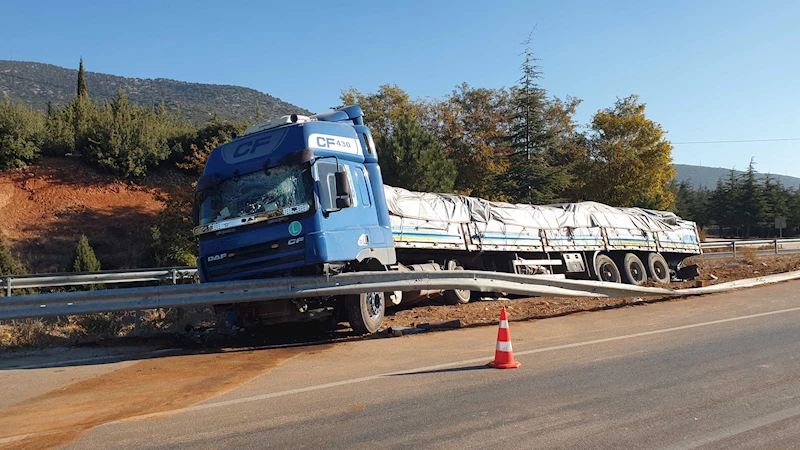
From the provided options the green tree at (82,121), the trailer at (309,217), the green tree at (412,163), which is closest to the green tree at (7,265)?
the green tree at (82,121)

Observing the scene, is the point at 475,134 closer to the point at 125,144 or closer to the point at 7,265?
the point at 125,144

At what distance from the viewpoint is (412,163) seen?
97.0ft

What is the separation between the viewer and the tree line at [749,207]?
67.2m

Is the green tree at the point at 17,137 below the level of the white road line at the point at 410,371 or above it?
above

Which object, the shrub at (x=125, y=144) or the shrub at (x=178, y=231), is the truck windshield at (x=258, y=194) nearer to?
the shrub at (x=178, y=231)

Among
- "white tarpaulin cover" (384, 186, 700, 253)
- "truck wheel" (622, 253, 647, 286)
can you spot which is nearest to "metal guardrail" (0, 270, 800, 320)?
"white tarpaulin cover" (384, 186, 700, 253)

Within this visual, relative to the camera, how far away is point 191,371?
7.57 metres

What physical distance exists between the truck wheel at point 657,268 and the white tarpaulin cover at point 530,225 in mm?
290

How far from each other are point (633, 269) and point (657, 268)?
1.47 metres

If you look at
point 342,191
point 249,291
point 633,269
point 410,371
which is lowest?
point 410,371

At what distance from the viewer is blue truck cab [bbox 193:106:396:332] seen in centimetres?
892

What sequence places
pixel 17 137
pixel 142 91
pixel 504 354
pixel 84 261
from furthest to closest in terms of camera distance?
pixel 142 91 < pixel 17 137 < pixel 84 261 < pixel 504 354

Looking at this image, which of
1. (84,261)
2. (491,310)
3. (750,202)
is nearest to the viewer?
(491,310)

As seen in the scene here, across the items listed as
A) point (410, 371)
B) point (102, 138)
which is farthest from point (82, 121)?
point (410, 371)
